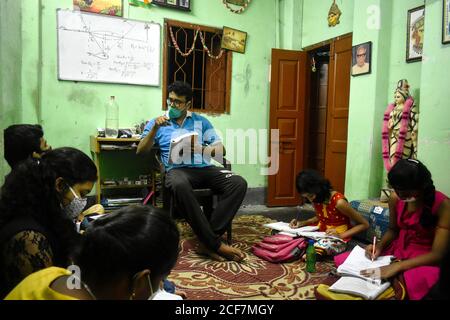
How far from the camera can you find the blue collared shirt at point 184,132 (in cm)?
289

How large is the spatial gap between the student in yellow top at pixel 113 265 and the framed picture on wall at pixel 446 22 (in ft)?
8.60

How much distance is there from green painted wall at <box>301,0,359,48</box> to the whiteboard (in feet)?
6.05

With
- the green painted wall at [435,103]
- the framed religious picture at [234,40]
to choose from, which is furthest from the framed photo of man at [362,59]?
the framed religious picture at [234,40]

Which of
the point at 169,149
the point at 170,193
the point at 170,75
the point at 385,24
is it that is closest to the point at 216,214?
the point at 170,193

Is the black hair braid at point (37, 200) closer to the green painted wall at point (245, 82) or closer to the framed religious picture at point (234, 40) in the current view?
the green painted wall at point (245, 82)

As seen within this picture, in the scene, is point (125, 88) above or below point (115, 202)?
above

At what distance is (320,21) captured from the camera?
4168 millimetres

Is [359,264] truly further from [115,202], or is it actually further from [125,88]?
[125,88]

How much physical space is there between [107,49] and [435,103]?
3031 millimetres

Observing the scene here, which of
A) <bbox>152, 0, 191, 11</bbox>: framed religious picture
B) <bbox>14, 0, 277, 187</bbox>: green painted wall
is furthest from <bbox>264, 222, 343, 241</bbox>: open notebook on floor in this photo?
<bbox>152, 0, 191, 11</bbox>: framed religious picture

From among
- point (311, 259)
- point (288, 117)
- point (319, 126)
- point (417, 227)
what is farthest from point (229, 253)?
point (319, 126)

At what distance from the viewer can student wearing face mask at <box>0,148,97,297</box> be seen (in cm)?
98
